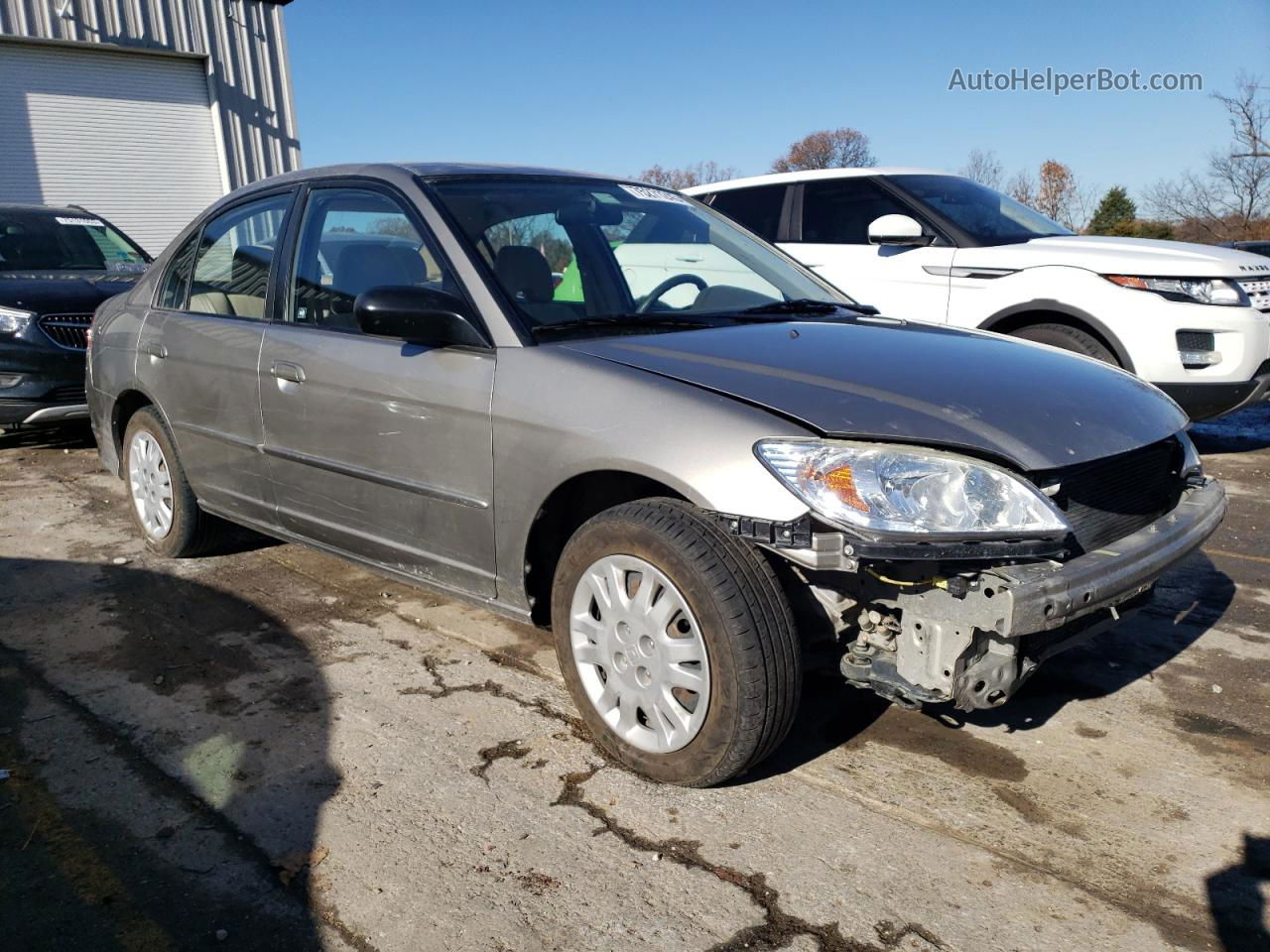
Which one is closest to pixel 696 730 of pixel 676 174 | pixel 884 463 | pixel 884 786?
pixel 884 786

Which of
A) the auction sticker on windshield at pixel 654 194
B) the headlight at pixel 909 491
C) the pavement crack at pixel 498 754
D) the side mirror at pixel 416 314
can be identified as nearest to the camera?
the headlight at pixel 909 491

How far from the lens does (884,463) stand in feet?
7.88

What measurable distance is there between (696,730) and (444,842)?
26.7 inches

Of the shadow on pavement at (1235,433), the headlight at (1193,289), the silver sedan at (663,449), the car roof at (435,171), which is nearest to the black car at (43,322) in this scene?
the silver sedan at (663,449)

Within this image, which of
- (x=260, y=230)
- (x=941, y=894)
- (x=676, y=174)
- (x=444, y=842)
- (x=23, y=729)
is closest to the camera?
(x=941, y=894)

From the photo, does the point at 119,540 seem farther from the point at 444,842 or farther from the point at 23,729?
the point at 444,842

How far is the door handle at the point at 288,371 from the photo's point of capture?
366 centimetres

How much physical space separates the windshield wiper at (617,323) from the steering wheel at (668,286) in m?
A: 0.09

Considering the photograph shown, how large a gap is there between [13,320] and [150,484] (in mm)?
3248

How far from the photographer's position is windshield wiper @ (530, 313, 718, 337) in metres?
3.12

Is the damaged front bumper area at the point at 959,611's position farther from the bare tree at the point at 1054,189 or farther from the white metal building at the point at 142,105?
the bare tree at the point at 1054,189

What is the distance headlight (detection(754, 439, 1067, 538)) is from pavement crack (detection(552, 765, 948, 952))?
0.85 meters

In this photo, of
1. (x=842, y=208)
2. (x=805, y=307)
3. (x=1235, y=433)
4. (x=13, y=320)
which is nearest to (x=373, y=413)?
(x=805, y=307)

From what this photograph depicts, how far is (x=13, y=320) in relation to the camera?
23.3 ft
